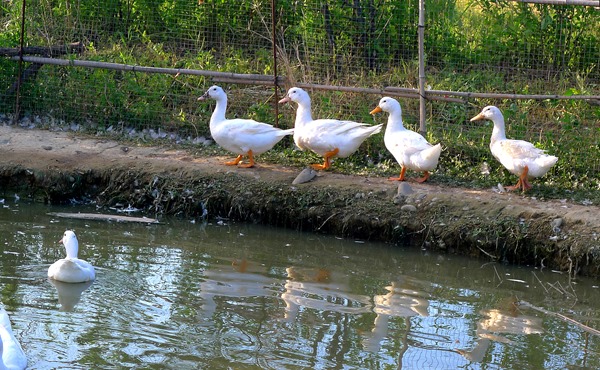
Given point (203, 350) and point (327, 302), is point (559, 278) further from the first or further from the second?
point (203, 350)

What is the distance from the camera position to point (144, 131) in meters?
11.5

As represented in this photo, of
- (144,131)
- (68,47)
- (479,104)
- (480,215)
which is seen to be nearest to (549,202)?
(480,215)

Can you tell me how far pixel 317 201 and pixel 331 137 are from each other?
35.7 inches

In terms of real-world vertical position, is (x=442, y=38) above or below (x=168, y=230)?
above

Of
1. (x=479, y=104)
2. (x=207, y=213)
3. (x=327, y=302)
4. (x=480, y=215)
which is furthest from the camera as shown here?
(x=479, y=104)

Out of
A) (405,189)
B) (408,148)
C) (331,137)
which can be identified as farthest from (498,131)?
(331,137)

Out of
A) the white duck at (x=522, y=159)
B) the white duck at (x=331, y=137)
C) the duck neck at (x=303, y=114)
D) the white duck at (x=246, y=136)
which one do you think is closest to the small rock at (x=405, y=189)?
the white duck at (x=331, y=137)

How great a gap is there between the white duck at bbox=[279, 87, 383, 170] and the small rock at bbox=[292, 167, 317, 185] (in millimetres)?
409

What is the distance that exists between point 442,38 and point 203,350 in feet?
24.4

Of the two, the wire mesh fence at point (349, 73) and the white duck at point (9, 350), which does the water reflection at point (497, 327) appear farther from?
the wire mesh fence at point (349, 73)

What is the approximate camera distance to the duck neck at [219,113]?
10.2m

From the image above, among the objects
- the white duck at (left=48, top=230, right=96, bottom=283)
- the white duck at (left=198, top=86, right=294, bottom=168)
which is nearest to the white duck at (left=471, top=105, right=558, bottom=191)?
the white duck at (left=198, top=86, right=294, bottom=168)

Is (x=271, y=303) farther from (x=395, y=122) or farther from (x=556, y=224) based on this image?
(x=395, y=122)

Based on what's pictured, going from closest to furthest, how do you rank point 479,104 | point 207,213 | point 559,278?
1. point 559,278
2. point 207,213
3. point 479,104
